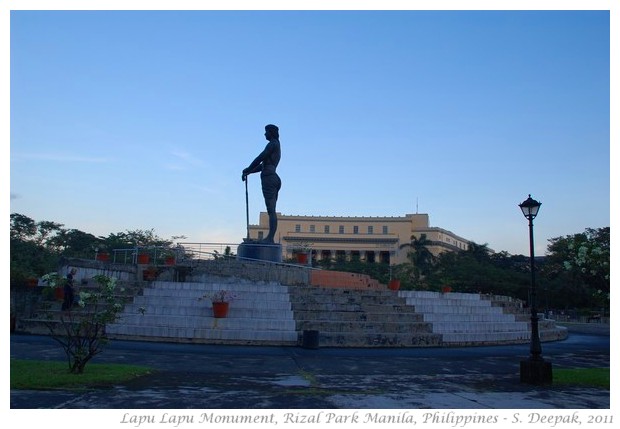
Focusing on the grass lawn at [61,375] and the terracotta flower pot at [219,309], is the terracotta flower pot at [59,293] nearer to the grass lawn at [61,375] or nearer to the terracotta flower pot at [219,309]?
the terracotta flower pot at [219,309]

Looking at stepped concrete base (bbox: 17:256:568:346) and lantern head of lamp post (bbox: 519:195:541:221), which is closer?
lantern head of lamp post (bbox: 519:195:541:221)

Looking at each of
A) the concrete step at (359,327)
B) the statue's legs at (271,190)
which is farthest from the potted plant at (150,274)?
the concrete step at (359,327)

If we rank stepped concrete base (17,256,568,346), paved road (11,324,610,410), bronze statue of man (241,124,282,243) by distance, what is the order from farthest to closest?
bronze statue of man (241,124,282,243)
stepped concrete base (17,256,568,346)
paved road (11,324,610,410)

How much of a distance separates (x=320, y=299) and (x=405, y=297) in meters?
3.89

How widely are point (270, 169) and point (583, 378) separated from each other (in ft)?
61.3

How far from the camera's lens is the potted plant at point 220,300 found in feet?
61.5

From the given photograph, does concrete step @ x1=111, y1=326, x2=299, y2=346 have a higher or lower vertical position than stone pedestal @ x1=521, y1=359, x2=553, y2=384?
lower

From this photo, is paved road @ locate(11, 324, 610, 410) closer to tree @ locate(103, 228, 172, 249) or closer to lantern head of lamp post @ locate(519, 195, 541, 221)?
lantern head of lamp post @ locate(519, 195, 541, 221)

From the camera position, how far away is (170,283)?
2162cm

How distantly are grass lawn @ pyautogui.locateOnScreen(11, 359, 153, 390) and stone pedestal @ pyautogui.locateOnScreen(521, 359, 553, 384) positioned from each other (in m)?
7.60

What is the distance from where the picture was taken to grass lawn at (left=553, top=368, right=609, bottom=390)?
1040 cm

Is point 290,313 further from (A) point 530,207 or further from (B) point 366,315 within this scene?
(A) point 530,207

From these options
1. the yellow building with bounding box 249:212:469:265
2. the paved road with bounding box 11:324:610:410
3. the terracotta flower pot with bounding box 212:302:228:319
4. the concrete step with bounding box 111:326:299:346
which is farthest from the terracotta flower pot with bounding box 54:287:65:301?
the yellow building with bounding box 249:212:469:265

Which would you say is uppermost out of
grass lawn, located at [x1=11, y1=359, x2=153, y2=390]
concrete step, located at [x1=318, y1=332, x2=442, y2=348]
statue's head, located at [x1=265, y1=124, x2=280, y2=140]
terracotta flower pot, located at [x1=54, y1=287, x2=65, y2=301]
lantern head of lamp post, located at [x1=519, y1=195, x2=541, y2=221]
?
statue's head, located at [x1=265, y1=124, x2=280, y2=140]
